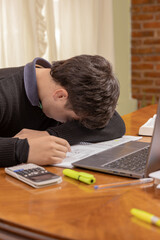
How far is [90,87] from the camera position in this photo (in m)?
1.26

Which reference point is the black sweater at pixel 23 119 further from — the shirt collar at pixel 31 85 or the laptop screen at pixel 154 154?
the laptop screen at pixel 154 154

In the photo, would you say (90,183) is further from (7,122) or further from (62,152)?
(7,122)

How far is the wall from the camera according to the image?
150 inches

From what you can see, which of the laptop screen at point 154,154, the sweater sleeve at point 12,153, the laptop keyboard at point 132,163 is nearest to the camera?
the laptop screen at point 154,154

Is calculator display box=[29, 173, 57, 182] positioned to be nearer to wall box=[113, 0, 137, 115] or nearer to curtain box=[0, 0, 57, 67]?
curtain box=[0, 0, 57, 67]

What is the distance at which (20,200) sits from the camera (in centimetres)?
82

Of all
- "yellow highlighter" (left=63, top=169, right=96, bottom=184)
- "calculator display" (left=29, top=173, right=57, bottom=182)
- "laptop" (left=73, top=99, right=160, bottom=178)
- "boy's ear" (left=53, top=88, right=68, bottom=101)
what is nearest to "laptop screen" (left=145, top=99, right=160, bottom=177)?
"laptop" (left=73, top=99, right=160, bottom=178)

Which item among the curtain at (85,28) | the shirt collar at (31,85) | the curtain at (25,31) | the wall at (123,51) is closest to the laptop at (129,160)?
the shirt collar at (31,85)

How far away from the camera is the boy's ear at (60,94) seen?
1.33m

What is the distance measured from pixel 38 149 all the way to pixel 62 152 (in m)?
0.08

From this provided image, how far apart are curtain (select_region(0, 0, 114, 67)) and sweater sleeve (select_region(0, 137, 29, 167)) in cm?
145

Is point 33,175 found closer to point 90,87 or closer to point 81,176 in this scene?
point 81,176

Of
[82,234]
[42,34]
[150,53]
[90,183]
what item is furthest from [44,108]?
[150,53]

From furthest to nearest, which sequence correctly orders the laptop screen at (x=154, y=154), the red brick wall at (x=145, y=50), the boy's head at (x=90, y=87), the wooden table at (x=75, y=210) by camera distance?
the red brick wall at (x=145, y=50)
the boy's head at (x=90, y=87)
the laptop screen at (x=154, y=154)
the wooden table at (x=75, y=210)
